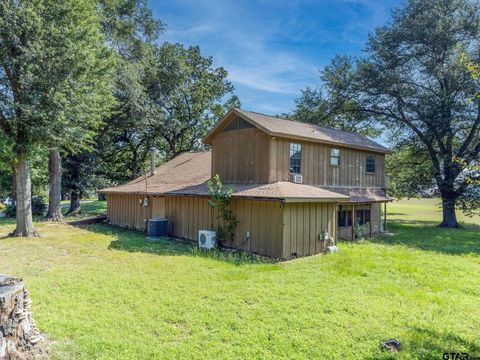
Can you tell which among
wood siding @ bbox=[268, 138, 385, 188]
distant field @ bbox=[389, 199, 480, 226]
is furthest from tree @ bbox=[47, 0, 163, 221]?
distant field @ bbox=[389, 199, 480, 226]

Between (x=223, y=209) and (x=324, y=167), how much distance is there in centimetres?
563

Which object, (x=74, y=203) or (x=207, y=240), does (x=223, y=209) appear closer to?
(x=207, y=240)

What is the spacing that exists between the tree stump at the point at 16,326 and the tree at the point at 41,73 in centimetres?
986

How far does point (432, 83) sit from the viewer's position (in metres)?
21.6

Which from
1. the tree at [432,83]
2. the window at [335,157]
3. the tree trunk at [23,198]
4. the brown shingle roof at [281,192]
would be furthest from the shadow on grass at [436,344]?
the tree at [432,83]

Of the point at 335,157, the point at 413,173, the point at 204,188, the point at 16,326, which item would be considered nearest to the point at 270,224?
the point at 204,188

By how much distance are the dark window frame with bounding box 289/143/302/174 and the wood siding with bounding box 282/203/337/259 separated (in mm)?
2181

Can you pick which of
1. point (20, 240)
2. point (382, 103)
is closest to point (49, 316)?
point (20, 240)

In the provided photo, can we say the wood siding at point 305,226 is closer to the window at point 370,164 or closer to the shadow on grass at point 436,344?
the shadow on grass at point 436,344

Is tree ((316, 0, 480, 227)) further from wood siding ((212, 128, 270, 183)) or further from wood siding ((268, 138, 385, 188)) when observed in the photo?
wood siding ((212, 128, 270, 183))

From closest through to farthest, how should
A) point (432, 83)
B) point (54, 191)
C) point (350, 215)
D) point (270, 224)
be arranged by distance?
point (270, 224) → point (350, 215) → point (54, 191) → point (432, 83)

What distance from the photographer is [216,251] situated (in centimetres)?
1123

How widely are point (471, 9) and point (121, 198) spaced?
25019 millimetres

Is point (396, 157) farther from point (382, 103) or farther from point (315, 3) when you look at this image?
point (315, 3)
